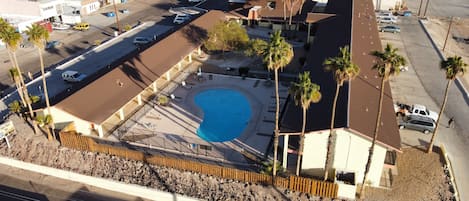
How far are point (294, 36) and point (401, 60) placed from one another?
48.3 metres

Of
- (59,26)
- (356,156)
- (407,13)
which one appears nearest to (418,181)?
(356,156)

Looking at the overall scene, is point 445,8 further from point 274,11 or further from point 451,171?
point 451,171

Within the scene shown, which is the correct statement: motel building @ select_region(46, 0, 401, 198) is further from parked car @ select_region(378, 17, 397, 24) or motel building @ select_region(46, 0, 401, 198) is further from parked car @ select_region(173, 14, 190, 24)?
parked car @ select_region(173, 14, 190, 24)

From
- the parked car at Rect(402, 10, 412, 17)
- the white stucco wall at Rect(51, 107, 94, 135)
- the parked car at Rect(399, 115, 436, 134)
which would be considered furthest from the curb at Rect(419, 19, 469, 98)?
the white stucco wall at Rect(51, 107, 94, 135)

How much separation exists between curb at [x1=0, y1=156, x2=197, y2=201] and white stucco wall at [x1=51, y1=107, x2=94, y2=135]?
20.1ft

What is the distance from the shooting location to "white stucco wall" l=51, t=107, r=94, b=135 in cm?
4541

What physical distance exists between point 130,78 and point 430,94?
143 ft

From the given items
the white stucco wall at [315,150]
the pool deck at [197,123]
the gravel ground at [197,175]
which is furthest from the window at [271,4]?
the white stucco wall at [315,150]

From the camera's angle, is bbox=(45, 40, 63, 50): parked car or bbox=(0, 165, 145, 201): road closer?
bbox=(0, 165, 145, 201): road

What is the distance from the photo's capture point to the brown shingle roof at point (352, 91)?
37375mm

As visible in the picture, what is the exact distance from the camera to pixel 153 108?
53219 mm

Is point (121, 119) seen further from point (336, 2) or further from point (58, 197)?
point (336, 2)

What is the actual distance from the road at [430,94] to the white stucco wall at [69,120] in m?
38.1

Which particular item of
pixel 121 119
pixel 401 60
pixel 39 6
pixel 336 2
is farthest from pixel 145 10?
pixel 401 60
